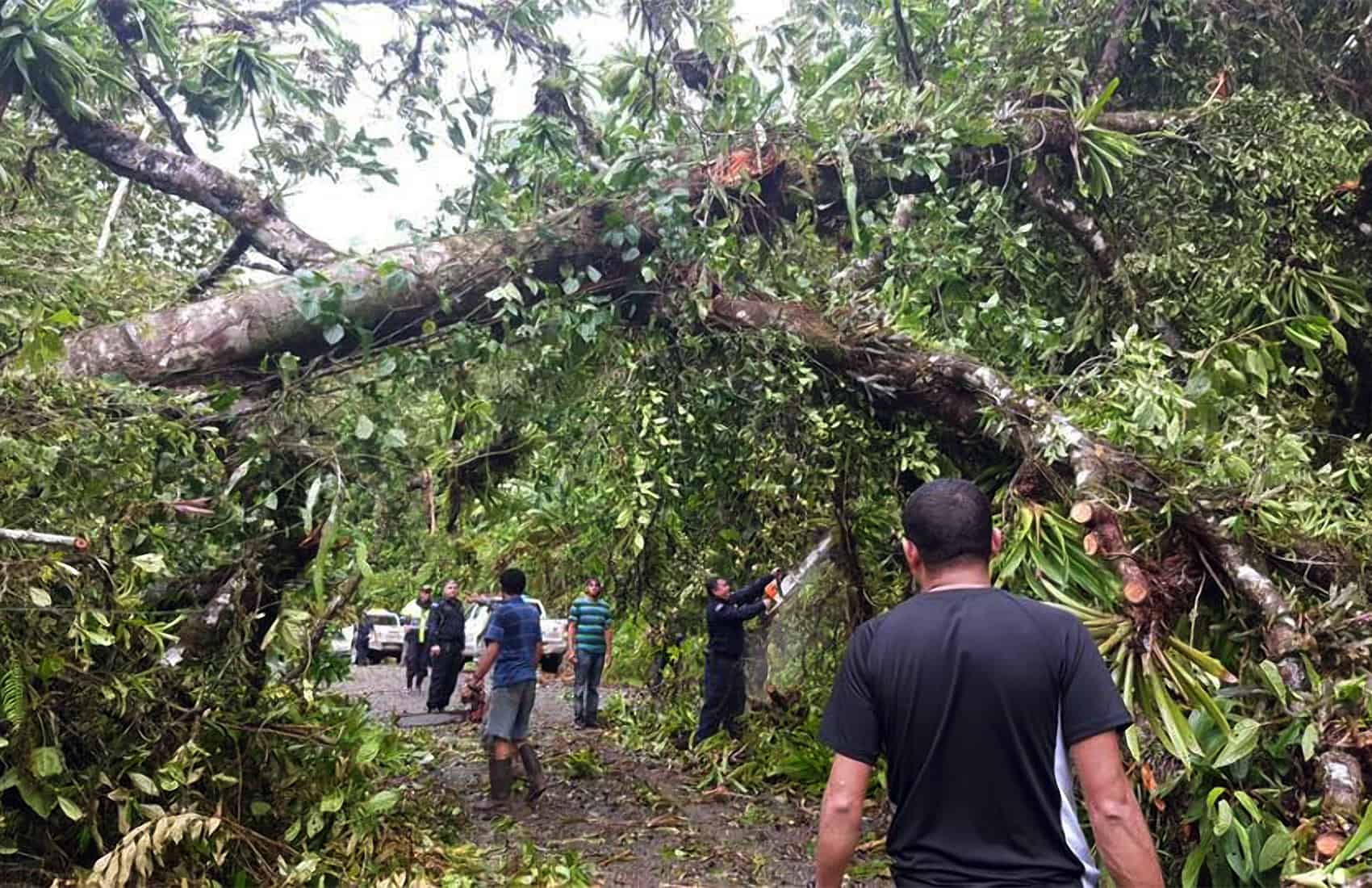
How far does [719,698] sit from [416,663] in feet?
21.5

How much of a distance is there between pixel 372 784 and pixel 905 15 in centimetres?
559

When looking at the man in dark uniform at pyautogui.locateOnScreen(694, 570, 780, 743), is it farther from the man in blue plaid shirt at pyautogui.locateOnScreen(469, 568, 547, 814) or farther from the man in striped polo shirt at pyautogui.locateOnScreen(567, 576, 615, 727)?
the man in blue plaid shirt at pyautogui.locateOnScreen(469, 568, 547, 814)

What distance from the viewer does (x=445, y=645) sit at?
→ 10.9 meters

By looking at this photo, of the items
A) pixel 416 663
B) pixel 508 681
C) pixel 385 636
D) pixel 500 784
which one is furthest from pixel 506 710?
pixel 385 636

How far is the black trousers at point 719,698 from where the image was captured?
27.6 feet

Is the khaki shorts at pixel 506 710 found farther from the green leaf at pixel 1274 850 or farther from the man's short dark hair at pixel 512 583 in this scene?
the green leaf at pixel 1274 850

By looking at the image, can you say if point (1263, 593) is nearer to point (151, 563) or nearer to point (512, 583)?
point (151, 563)

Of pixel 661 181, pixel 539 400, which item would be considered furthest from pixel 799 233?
pixel 539 400

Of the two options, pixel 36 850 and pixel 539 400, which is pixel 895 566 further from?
pixel 36 850

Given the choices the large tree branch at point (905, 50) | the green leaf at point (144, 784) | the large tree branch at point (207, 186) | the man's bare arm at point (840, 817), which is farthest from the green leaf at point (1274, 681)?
the large tree branch at point (207, 186)

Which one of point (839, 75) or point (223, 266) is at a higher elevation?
point (839, 75)

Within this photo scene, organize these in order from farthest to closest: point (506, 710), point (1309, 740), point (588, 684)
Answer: point (588, 684)
point (506, 710)
point (1309, 740)

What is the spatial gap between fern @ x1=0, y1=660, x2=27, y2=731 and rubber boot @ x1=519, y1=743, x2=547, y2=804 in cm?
376

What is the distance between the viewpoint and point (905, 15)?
6535 millimetres
